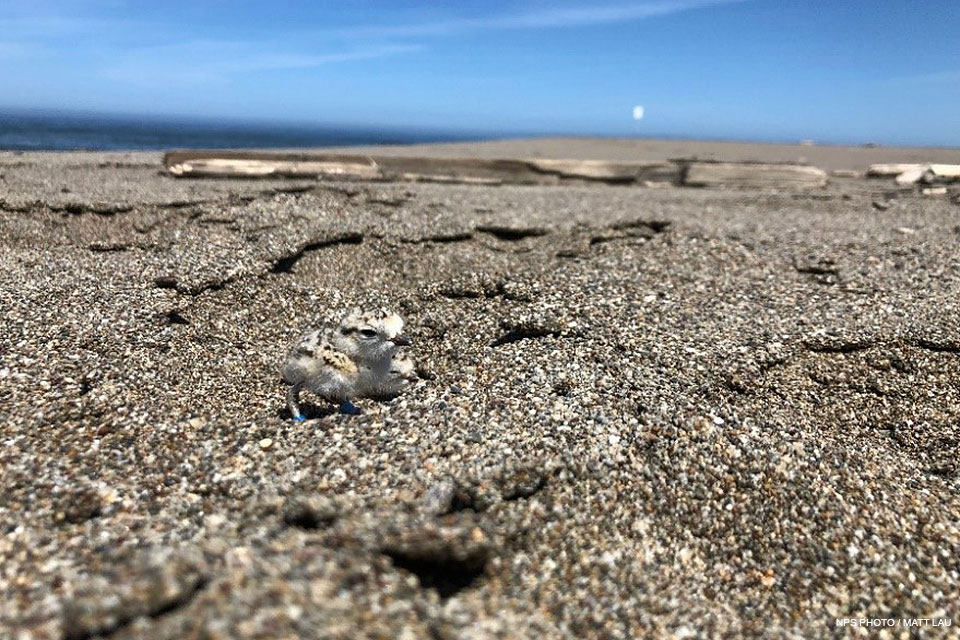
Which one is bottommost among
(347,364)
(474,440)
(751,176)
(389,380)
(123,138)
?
(474,440)

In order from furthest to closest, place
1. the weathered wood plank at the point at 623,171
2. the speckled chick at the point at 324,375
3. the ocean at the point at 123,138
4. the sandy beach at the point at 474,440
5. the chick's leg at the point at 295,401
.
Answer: the ocean at the point at 123,138, the weathered wood plank at the point at 623,171, the speckled chick at the point at 324,375, the chick's leg at the point at 295,401, the sandy beach at the point at 474,440

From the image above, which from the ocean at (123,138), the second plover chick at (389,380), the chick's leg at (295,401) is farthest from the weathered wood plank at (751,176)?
the ocean at (123,138)

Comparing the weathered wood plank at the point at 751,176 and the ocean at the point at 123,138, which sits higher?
the ocean at the point at 123,138

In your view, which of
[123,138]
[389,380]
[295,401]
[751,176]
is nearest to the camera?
[295,401]

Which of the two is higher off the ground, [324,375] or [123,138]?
[123,138]

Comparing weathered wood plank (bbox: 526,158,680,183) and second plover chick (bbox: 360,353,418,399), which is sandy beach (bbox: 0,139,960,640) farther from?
weathered wood plank (bbox: 526,158,680,183)

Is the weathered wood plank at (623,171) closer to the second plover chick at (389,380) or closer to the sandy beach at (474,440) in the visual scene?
the sandy beach at (474,440)

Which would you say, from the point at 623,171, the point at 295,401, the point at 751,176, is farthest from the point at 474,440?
the point at 751,176

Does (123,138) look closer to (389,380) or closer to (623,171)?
(623,171)
